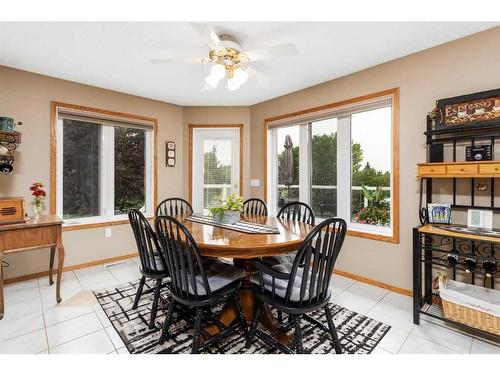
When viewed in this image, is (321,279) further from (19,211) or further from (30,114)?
(30,114)

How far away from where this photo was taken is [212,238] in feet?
6.17

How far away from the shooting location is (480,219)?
201cm

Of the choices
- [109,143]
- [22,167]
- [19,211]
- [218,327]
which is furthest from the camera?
[109,143]

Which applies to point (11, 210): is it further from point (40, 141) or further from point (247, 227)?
point (247, 227)

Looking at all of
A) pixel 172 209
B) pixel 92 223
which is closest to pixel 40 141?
pixel 92 223

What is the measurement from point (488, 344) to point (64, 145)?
15.4 ft

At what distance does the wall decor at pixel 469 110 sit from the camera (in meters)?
1.95

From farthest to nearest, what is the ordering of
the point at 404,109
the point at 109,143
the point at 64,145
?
the point at 109,143 → the point at 64,145 → the point at 404,109

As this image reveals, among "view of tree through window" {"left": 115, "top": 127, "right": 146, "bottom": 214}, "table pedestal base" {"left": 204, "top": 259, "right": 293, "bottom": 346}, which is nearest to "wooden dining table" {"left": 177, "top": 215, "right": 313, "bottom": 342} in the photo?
"table pedestal base" {"left": 204, "top": 259, "right": 293, "bottom": 346}

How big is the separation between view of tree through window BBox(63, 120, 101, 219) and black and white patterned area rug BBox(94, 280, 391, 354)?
1.63 meters

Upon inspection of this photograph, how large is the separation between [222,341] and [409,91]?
282cm

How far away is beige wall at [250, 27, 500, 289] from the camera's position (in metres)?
2.13

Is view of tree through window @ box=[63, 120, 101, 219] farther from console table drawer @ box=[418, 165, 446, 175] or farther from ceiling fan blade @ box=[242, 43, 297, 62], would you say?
console table drawer @ box=[418, 165, 446, 175]
